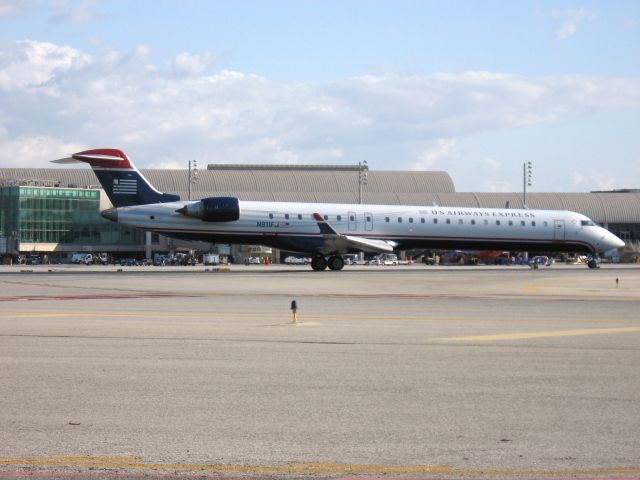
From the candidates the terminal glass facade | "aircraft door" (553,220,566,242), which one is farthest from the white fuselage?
the terminal glass facade

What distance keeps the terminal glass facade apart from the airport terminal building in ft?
0.34

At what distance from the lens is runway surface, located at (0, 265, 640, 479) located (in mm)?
8102

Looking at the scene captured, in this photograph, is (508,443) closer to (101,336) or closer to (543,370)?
(543,370)

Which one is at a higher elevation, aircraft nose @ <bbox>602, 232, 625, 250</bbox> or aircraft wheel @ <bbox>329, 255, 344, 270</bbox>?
aircraft nose @ <bbox>602, 232, 625, 250</bbox>

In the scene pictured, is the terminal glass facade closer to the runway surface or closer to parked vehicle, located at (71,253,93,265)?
parked vehicle, located at (71,253,93,265)

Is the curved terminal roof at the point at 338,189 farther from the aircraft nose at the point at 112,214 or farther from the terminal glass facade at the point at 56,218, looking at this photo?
the aircraft nose at the point at 112,214

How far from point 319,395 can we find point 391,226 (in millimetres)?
43985

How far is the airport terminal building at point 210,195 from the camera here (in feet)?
340

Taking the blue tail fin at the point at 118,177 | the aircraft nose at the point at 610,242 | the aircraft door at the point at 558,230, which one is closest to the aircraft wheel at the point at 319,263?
the blue tail fin at the point at 118,177

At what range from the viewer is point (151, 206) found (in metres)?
51.6

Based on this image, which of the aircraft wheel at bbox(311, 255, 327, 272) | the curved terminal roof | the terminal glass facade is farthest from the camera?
the curved terminal roof

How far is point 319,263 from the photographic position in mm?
55406

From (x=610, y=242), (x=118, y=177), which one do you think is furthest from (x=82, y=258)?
(x=610, y=242)

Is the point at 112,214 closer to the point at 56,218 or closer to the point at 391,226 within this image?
the point at 391,226
